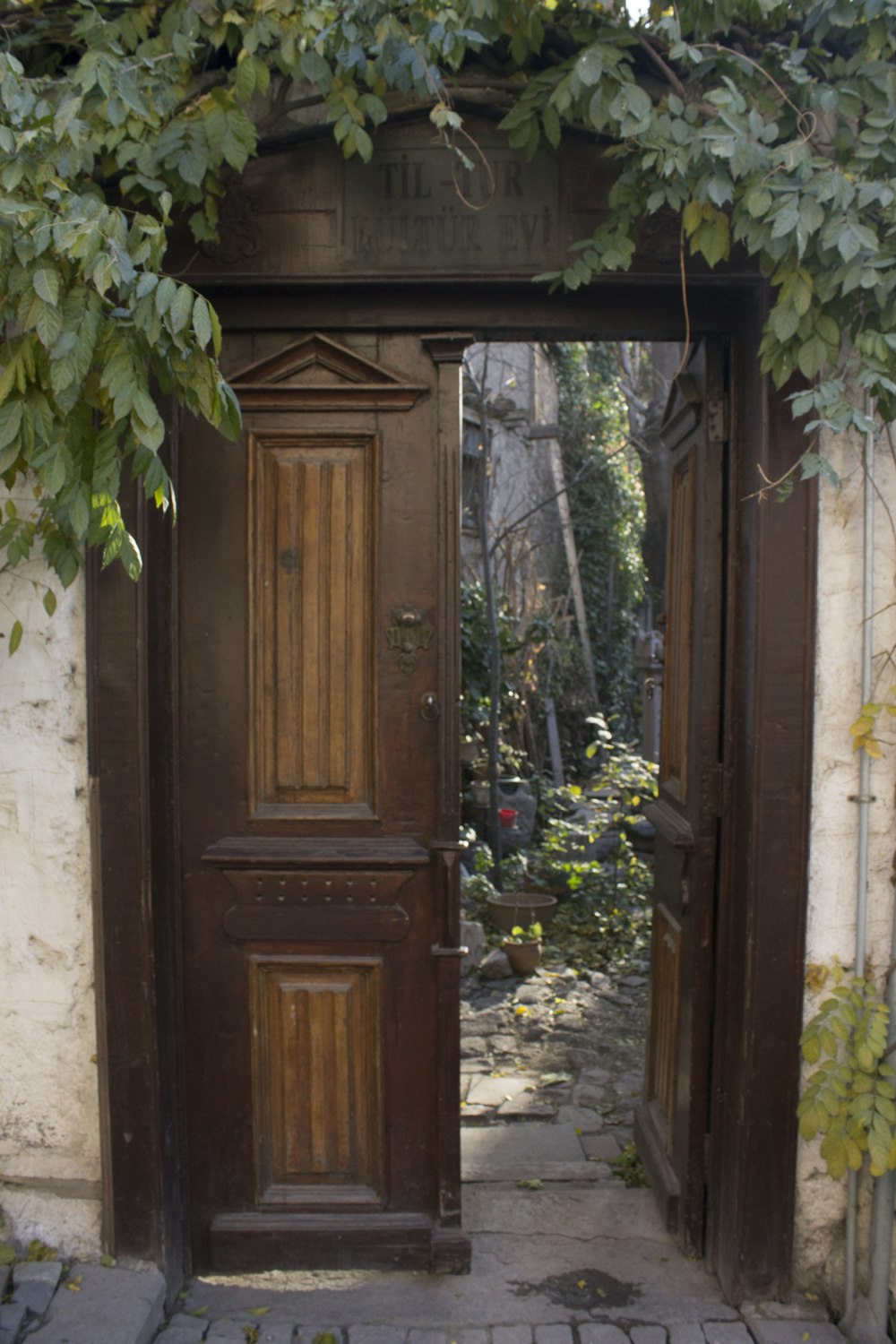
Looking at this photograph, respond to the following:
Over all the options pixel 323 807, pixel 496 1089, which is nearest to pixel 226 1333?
pixel 323 807

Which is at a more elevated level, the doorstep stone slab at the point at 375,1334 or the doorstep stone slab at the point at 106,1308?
the doorstep stone slab at the point at 106,1308

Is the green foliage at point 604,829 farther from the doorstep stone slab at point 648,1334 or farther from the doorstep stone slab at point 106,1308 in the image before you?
the doorstep stone slab at point 106,1308

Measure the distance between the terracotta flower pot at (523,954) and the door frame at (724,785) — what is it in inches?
116

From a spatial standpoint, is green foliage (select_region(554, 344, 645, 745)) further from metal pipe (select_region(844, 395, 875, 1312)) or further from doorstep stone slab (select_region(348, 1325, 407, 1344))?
doorstep stone slab (select_region(348, 1325, 407, 1344))

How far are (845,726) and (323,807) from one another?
1428 mm

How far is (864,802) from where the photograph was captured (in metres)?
2.84

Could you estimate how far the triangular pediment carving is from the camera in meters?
3.03

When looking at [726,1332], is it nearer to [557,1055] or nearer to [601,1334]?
[601,1334]

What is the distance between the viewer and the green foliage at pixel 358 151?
2334 millimetres

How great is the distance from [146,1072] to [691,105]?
2770 millimetres

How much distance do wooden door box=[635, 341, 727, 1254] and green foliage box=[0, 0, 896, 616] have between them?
0.44m

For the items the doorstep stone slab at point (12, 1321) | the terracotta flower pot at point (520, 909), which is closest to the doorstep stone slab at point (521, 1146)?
the doorstep stone slab at point (12, 1321)

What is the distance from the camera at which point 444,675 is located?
309 cm

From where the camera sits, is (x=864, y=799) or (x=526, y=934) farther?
(x=526, y=934)
